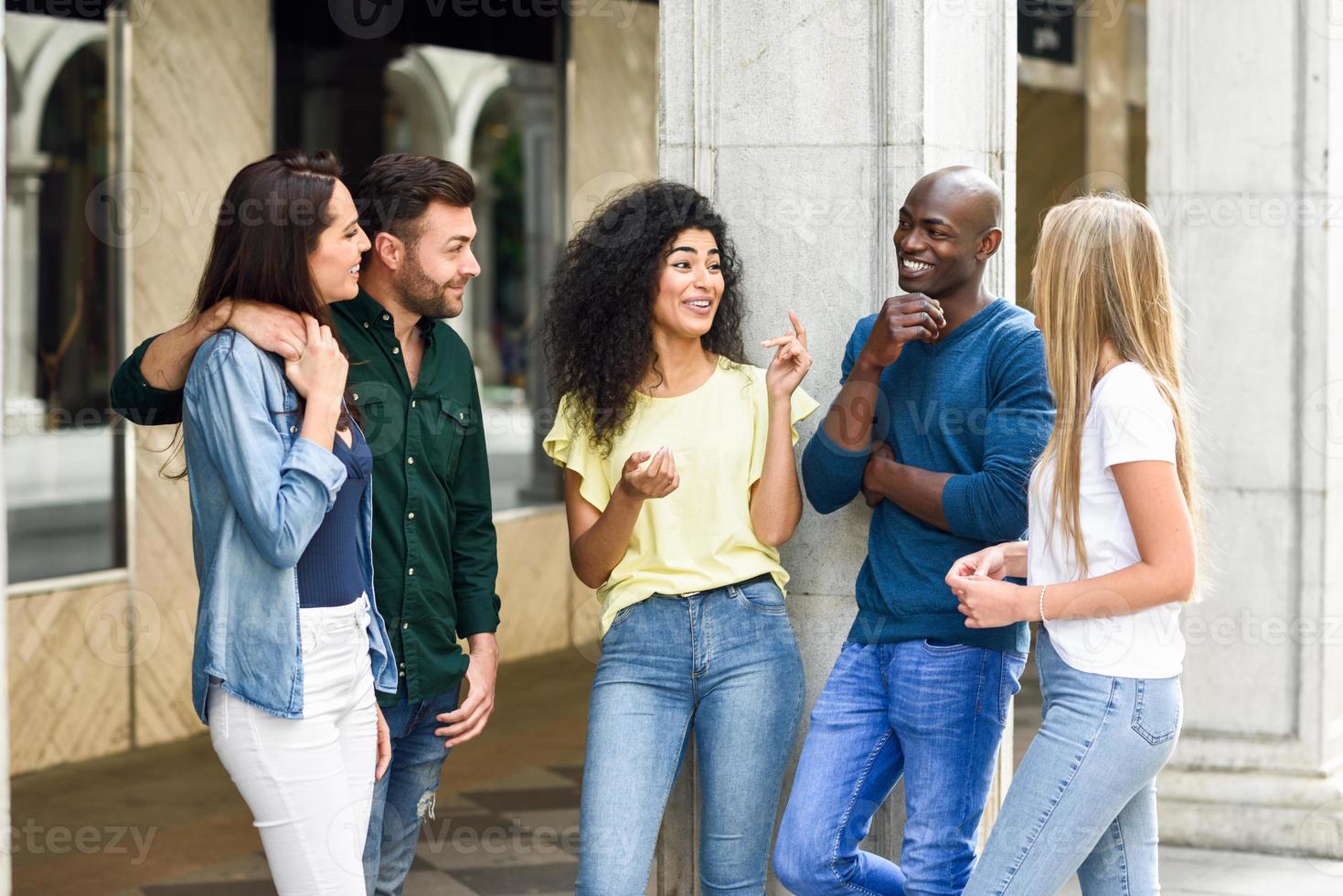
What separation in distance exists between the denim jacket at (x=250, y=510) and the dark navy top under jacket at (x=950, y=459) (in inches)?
44.8

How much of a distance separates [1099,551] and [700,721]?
901 mm

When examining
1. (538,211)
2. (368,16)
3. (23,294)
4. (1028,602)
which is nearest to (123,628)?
(23,294)

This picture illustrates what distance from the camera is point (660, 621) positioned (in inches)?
133

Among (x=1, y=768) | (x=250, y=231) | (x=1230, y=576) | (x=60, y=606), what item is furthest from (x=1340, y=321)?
(x=60, y=606)

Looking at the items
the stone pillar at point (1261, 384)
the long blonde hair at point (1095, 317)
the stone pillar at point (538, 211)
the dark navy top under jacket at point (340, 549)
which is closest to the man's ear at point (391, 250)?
the dark navy top under jacket at point (340, 549)

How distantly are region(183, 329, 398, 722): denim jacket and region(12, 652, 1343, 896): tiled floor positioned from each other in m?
2.59

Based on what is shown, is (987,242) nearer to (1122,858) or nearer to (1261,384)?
(1122,858)

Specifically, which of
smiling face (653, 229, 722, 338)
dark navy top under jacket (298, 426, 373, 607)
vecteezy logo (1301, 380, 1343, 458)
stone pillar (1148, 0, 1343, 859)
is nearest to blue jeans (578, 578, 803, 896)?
smiling face (653, 229, 722, 338)

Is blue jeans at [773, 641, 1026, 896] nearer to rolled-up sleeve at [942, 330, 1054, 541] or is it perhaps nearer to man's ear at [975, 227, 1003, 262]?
rolled-up sleeve at [942, 330, 1054, 541]

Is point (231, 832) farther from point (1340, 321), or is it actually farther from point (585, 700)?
point (1340, 321)

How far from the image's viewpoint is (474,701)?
132 inches

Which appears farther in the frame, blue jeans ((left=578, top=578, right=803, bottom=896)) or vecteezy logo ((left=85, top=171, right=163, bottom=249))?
vecteezy logo ((left=85, top=171, right=163, bottom=249))

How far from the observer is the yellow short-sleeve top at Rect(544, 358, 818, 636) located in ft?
11.1

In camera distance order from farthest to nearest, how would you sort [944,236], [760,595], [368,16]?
[368,16] → [760,595] → [944,236]
